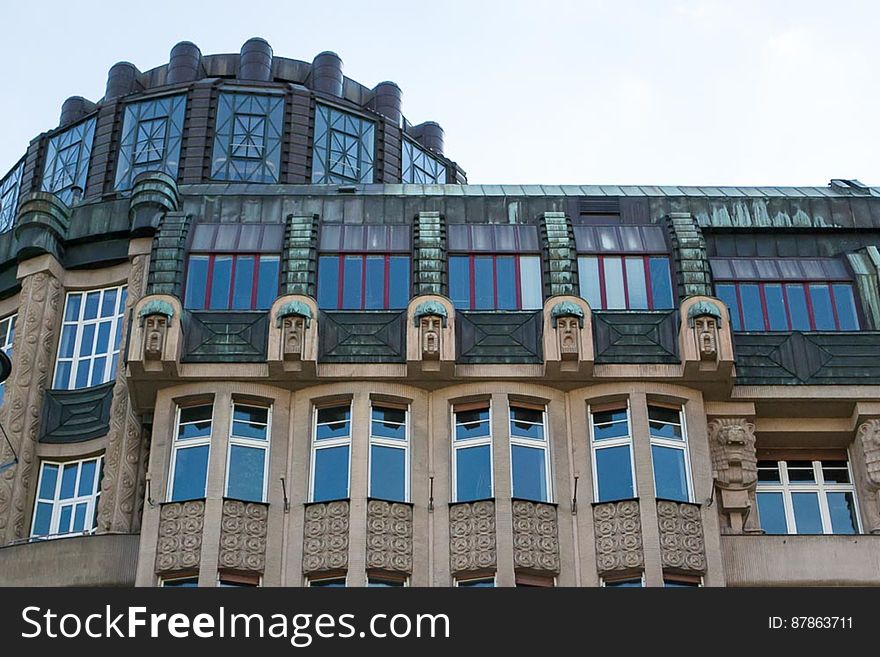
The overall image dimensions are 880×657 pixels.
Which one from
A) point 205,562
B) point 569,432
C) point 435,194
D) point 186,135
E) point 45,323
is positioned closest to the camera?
point 205,562

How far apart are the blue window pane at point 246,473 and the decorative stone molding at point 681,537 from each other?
8.05 m

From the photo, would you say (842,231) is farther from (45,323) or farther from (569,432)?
(45,323)

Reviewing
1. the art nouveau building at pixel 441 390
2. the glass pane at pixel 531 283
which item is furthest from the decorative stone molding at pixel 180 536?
the glass pane at pixel 531 283

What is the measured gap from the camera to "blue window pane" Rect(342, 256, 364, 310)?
34.7 meters

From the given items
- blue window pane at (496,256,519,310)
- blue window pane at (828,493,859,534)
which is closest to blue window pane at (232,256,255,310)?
blue window pane at (496,256,519,310)

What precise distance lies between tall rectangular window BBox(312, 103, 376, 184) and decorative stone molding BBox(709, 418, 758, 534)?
22.5m

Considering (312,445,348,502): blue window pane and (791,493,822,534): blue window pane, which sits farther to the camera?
(791,493,822,534): blue window pane

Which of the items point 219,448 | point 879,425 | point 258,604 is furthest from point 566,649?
point 879,425

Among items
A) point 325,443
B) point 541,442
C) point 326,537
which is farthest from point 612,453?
point 326,537

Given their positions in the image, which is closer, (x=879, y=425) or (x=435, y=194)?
(x=879, y=425)

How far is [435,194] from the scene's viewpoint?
4091cm

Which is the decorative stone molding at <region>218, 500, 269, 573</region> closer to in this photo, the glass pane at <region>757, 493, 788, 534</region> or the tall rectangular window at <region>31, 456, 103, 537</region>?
the tall rectangular window at <region>31, 456, 103, 537</region>

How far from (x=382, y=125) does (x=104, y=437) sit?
A: 24186mm

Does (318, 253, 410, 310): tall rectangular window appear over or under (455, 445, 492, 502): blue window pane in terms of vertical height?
over
